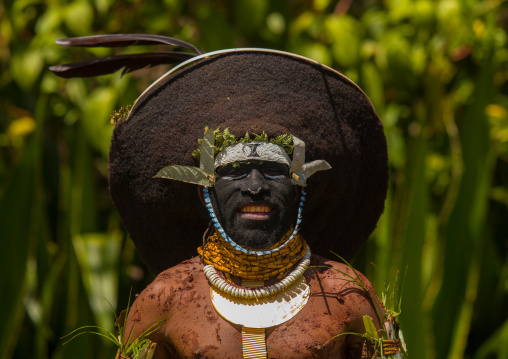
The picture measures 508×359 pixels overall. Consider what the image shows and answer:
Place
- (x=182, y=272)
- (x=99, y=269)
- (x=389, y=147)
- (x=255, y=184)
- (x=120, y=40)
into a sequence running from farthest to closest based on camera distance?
(x=389, y=147) → (x=99, y=269) → (x=120, y=40) → (x=182, y=272) → (x=255, y=184)

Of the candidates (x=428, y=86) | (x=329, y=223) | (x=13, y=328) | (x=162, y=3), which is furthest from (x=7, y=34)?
(x=329, y=223)

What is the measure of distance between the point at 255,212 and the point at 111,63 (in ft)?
1.47

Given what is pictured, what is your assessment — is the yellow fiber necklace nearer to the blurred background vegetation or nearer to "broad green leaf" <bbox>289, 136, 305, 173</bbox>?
"broad green leaf" <bbox>289, 136, 305, 173</bbox>

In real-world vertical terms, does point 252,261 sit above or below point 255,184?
below

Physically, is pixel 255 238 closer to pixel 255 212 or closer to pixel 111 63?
pixel 255 212

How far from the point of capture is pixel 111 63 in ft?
4.42

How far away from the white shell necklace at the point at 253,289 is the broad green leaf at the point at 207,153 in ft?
0.58

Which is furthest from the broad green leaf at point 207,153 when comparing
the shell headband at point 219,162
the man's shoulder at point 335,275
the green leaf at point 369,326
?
the green leaf at point 369,326

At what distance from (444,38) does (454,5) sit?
0.45 feet

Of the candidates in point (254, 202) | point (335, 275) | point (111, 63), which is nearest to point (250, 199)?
point (254, 202)

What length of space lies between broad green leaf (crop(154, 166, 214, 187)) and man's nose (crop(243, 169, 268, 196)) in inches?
2.7

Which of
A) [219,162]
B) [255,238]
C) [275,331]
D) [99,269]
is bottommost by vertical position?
[99,269]

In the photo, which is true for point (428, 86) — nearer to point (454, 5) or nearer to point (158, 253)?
point (454, 5)

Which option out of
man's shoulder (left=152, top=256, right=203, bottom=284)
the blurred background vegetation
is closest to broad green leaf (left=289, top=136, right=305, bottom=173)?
man's shoulder (left=152, top=256, right=203, bottom=284)
